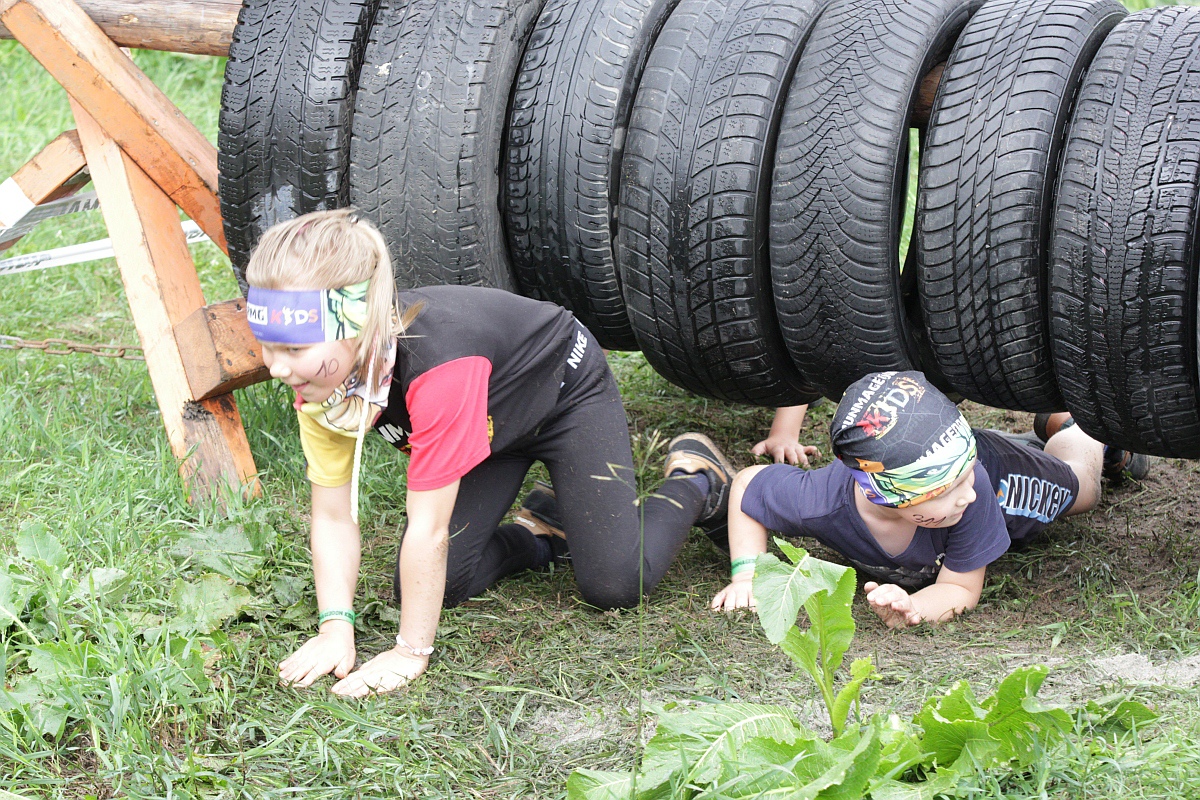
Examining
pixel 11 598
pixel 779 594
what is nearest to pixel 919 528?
pixel 779 594

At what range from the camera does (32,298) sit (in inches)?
227

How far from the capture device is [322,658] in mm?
2922

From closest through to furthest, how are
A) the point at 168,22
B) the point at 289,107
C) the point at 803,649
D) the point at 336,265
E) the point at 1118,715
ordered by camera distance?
the point at 803,649, the point at 1118,715, the point at 336,265, the point at 289,107, the point at 168,22

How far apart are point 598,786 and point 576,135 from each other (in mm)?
1953

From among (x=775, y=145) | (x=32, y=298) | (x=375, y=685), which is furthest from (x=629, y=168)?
(x=32, y=298)

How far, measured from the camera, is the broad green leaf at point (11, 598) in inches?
111

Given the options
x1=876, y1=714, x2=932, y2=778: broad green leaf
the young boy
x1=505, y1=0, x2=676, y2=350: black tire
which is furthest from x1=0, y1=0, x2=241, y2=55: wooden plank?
x1=876, y1=714, x2=932, y2=778: broad green leaf

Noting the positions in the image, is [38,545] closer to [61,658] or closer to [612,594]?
[61,658]

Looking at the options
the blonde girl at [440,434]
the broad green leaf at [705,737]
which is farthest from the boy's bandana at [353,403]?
the broad green leaf at [705,737]

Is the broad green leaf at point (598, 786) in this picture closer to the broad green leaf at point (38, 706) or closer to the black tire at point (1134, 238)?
the broad green leaf at point (38, 706)

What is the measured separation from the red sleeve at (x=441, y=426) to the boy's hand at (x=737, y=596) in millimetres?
881

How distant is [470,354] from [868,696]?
4.05ft

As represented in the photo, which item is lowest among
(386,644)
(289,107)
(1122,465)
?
(1122,465)

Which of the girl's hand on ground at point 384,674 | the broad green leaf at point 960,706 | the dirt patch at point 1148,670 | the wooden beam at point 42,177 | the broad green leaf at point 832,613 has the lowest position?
the dirt patch at point 1148,670
